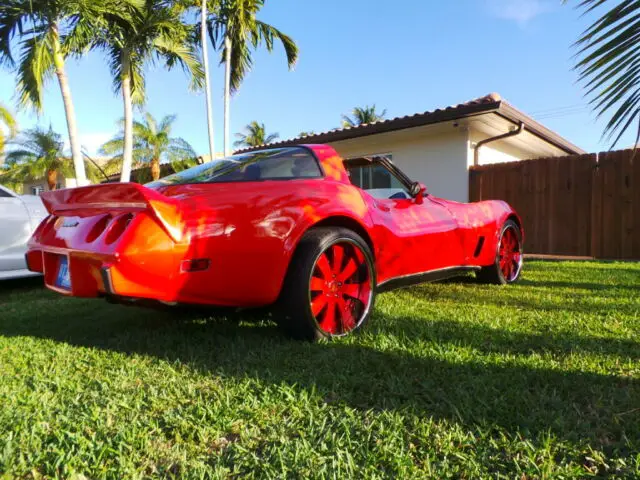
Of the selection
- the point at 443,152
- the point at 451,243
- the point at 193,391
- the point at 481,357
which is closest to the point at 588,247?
the point at 443,152

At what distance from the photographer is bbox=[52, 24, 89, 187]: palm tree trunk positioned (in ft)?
26.7

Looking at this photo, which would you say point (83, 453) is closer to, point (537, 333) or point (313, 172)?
point (313, 172)

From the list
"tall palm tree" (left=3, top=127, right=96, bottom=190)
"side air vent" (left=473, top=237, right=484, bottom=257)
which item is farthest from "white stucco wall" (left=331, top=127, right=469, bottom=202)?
"tall palm tree" (left=3, top=127, right=96, bottom=190)

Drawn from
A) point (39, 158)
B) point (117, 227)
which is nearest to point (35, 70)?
point (117, 227)

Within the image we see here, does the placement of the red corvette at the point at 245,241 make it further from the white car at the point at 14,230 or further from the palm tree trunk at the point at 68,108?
the palm tree trunk at the point at 68,108

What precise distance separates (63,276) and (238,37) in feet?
37.0

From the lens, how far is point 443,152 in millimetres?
9508

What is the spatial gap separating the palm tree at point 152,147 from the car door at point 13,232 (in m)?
16.1

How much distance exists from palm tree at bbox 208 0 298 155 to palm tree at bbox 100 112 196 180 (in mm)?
8213

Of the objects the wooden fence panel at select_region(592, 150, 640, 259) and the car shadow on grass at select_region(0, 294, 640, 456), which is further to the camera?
the wooden fence panel at select_region(592, 150, 640, 259)

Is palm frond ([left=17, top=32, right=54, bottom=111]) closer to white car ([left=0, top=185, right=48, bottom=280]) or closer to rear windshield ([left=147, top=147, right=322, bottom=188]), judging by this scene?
white car ([left=0, top=185, right=48, bottom=280])

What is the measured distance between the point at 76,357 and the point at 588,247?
8.23m

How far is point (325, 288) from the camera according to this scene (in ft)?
8.99

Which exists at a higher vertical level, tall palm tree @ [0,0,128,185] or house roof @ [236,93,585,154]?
tall palm tree @ [0,0,128,185]
